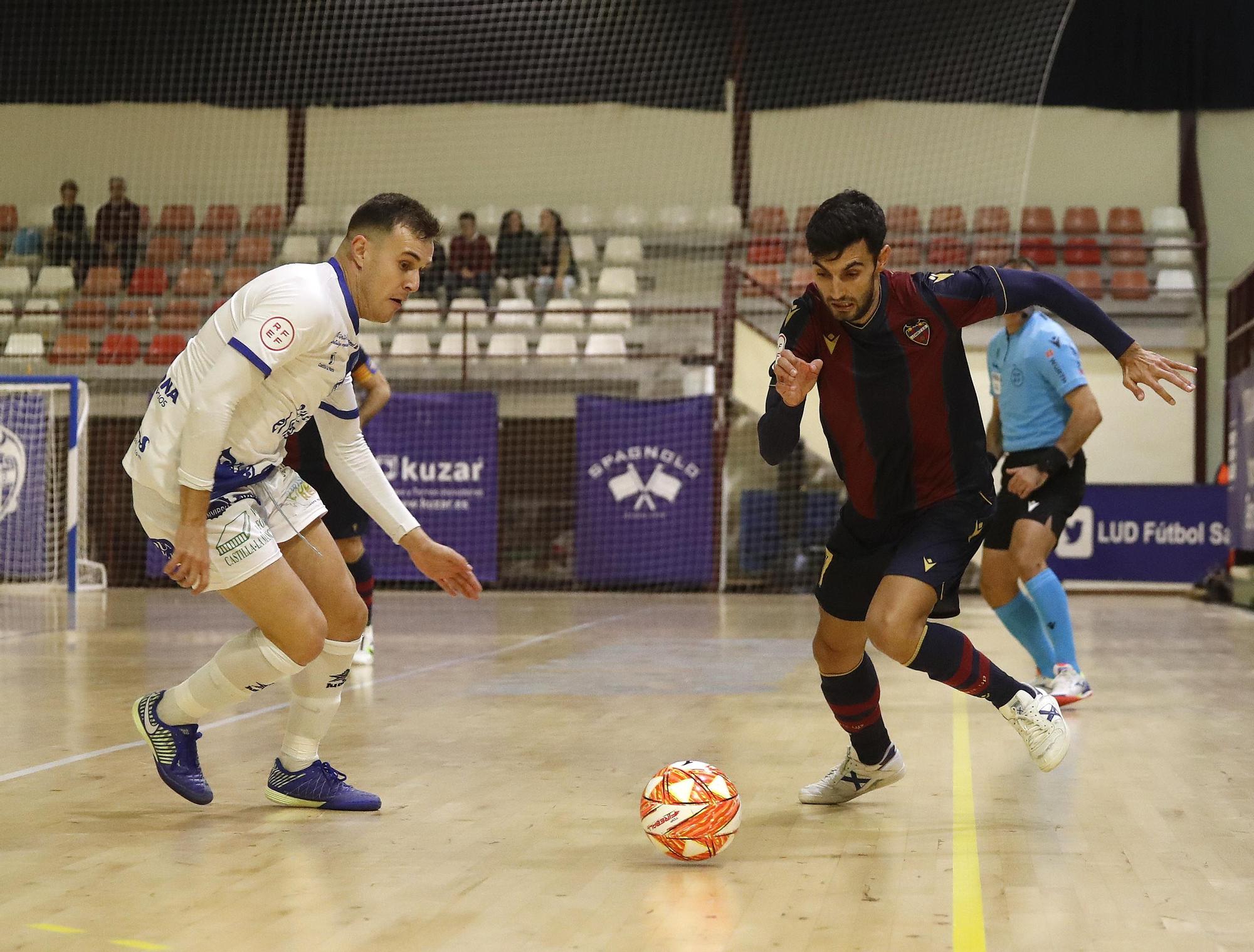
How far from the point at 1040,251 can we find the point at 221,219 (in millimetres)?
11098

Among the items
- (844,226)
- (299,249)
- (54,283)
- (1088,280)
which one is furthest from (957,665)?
(54,283)

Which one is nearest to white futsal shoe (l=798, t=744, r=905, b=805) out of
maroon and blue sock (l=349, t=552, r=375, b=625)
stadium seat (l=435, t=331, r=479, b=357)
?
maroon and blue sock (l=349, t=552, r=375, b=625)

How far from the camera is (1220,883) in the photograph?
10.9 ft

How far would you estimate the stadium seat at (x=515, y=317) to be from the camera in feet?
56.5

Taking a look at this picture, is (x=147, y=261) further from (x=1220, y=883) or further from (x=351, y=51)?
(x=1220, y=883)

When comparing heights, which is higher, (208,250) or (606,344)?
(208,250)

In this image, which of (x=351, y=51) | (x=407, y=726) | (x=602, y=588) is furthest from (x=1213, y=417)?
(x=407, y=726)

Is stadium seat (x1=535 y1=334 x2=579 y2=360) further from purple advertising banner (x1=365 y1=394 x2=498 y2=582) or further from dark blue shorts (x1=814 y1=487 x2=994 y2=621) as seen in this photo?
dark blue shorts (x1=814 y1=487 x2=994 y2=621)

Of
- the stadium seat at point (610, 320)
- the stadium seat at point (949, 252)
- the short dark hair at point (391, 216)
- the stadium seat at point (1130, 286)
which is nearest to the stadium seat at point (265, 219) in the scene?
the stadium seat at point (610, 320)

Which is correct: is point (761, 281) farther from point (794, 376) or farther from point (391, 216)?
point (794, 376)

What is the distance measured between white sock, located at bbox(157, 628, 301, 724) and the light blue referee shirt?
3.89m

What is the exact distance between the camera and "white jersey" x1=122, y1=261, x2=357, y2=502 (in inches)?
145

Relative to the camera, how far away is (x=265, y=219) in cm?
1880

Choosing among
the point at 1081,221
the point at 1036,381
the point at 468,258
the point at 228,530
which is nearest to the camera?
the point at 228,530
